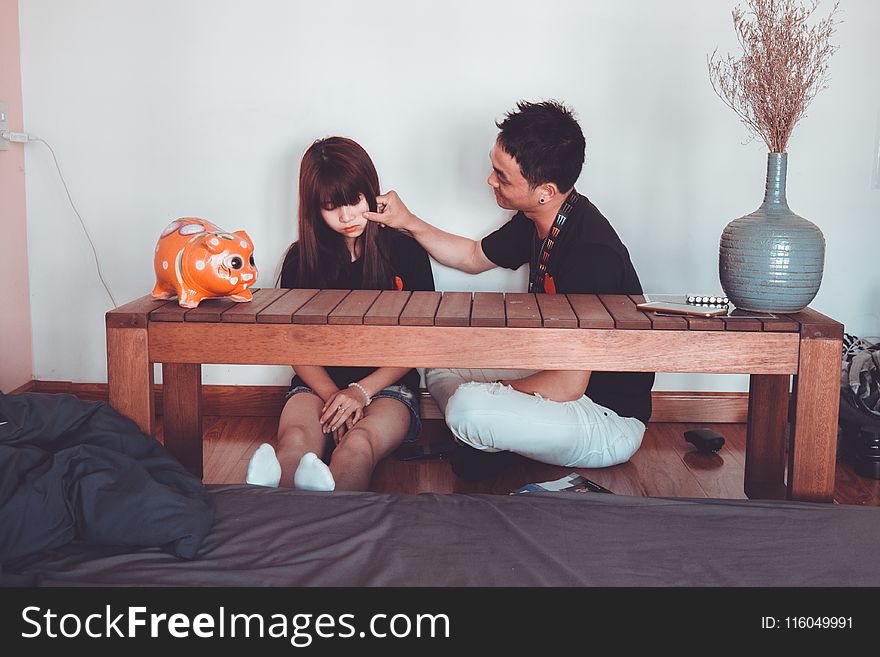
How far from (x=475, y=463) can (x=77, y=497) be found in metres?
1.11

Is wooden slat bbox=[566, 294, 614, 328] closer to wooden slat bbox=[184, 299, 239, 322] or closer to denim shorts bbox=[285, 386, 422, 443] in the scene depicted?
denim shorts bbox=[285, 386, 422, 443]

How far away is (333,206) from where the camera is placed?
239cm

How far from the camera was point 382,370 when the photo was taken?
7.91 feet

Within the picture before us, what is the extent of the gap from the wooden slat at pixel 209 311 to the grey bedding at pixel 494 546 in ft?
1.15

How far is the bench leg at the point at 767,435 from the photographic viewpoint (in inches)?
85.6

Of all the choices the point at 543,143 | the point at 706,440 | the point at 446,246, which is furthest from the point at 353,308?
the point at 706,440

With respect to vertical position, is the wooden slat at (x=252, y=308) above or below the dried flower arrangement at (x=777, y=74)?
below

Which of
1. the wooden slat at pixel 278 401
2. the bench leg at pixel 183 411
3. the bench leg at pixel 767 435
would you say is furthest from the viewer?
the wooden slat at pixel 278 401

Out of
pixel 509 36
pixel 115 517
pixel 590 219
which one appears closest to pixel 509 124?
pixel 590 219

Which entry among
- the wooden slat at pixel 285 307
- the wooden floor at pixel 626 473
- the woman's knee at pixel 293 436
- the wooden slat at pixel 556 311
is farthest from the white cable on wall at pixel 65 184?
the wooden slat at pixel 556 311

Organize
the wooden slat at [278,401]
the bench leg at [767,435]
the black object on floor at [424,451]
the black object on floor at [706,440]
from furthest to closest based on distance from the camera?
the wooden slat at [278,401] < the black object on floor at [706,440] < the black object on floor at [424,451] < the bench leg at [767,435]

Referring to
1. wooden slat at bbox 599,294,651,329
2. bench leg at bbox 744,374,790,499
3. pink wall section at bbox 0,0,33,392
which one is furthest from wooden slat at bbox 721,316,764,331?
pink wall section at bbox 0,0,33,392

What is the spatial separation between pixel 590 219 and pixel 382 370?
2.20 ft

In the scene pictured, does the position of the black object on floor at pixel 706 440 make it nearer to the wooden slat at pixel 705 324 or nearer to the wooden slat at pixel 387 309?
the wooden slat at pixel 705 324
